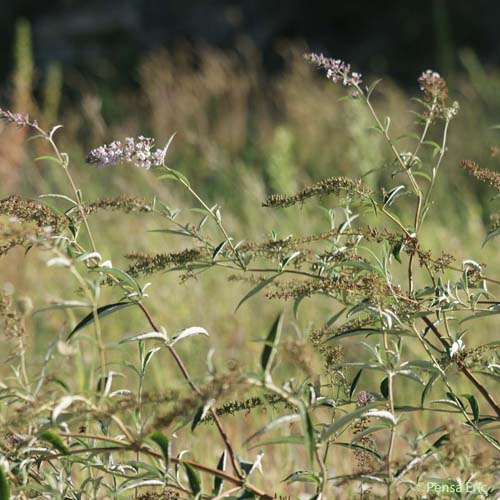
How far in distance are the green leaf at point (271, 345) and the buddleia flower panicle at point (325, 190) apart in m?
0.29

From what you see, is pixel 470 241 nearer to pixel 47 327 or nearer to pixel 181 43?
pixel 47 327

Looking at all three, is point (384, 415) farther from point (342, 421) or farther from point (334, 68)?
point (334, 68)

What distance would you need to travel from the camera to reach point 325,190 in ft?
4.95

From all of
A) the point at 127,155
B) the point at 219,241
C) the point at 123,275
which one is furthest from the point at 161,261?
the point at 219,241

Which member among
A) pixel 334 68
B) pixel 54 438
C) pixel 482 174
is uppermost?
pixel 334 68

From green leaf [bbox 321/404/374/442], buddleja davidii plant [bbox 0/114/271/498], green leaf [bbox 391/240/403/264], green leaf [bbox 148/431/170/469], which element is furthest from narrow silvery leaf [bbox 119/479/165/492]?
green leaf [bbox 391/240/403/264]

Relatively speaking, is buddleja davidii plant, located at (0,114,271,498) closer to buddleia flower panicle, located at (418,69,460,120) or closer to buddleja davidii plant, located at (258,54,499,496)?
buddleja davidii plant, located at (258,54,499,496)

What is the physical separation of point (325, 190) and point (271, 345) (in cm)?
38

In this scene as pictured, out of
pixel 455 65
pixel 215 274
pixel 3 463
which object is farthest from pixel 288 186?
pixel 455 65

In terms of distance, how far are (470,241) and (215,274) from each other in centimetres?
127

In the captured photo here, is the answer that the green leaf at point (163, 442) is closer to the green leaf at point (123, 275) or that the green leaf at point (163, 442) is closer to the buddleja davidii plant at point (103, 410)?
the buddleja davidii plant at point (103, 410)

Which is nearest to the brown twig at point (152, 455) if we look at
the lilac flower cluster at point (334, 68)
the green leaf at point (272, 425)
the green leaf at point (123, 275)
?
the green leaf at point (272, 425)

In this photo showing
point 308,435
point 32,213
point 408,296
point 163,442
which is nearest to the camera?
point 308,435

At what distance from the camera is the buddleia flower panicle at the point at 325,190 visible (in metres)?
1.50
